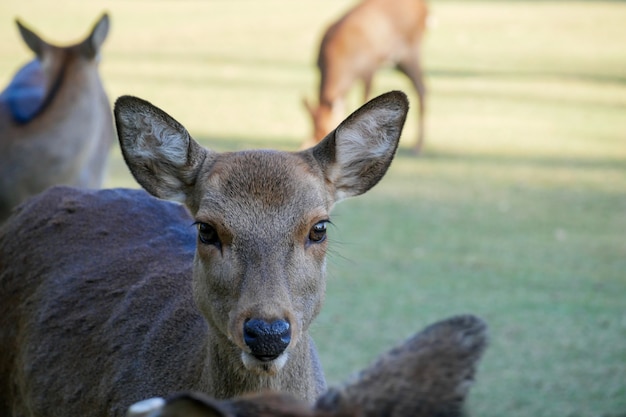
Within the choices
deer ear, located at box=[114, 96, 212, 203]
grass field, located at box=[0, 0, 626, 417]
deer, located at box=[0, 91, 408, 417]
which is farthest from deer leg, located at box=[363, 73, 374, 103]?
deer ear, located at box=[114, 96, 212, 203]

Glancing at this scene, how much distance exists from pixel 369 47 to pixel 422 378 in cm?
1386

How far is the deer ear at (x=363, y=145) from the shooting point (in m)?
4.30

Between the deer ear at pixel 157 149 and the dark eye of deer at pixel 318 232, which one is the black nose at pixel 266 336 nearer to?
the dark eye of deer at pixel 318 232

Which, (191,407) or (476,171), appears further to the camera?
(476,171)

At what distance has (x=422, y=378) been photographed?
2.23 metres

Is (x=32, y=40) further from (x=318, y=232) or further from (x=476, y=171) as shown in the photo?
(x=318, y=232)

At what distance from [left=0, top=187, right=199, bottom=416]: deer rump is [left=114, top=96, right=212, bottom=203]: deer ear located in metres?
0.45

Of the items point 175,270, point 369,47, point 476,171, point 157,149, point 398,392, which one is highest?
point 398,392

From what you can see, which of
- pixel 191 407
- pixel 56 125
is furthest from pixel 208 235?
pixel 56 125

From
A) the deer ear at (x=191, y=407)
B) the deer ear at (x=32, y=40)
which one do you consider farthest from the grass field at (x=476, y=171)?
the deer ear at (x=32, y=40)

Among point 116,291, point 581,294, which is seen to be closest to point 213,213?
point 116,291

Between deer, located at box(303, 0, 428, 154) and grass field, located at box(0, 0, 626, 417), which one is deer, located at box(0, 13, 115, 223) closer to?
grass field, located at box(0, 0, 626, 417)

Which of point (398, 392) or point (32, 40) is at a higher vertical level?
point (398, 392)

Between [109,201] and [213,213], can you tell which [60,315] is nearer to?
[109,201]
